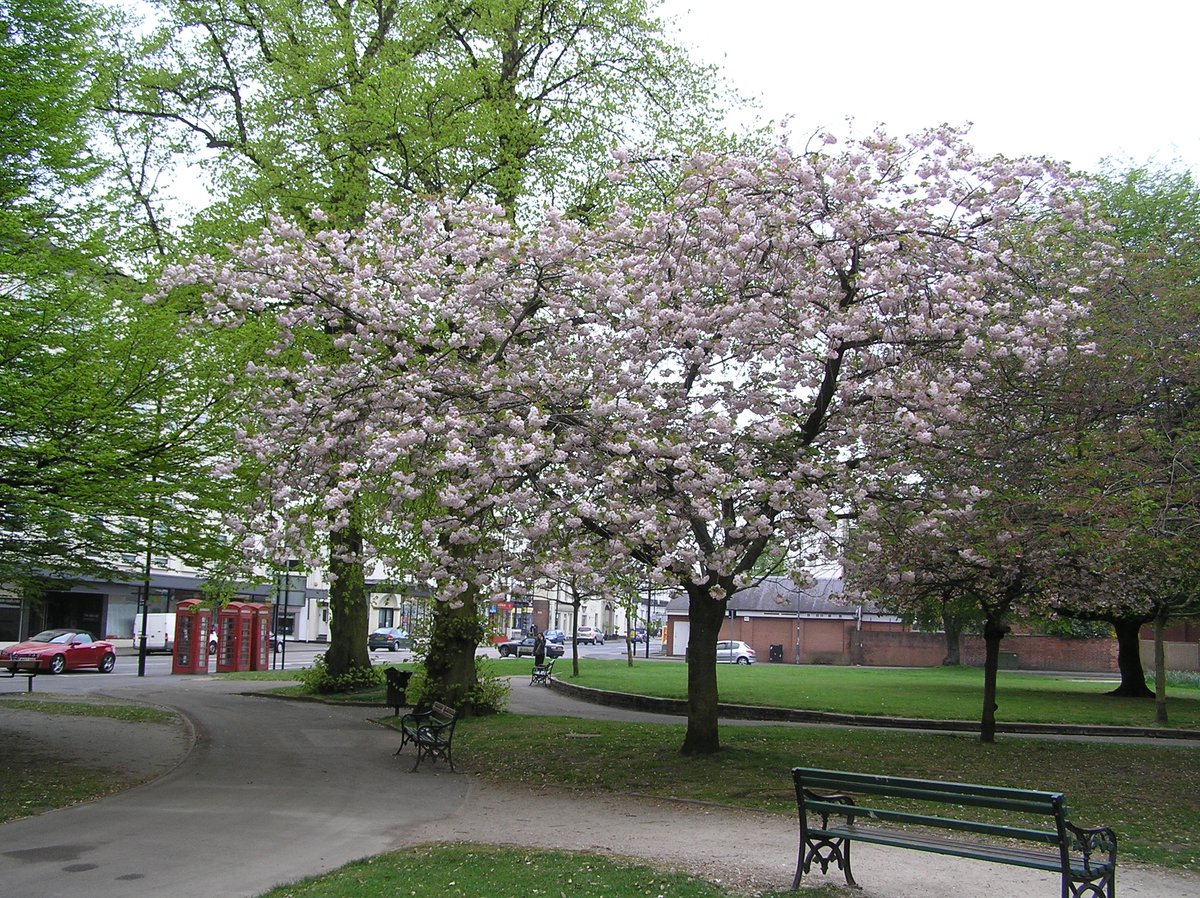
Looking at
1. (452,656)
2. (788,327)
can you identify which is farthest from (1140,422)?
(452,656)

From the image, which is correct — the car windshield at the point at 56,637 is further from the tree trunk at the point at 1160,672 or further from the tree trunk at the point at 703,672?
the tree trunk at the point at 1160,672

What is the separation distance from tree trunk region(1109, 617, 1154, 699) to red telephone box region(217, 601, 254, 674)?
Result: 1206 inches

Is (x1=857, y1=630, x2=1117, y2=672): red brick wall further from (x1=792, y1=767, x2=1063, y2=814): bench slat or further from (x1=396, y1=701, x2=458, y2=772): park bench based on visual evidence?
(x1=792, y1=767, x2=1063, y2=814): bench slat

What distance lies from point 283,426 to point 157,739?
6.75 metres

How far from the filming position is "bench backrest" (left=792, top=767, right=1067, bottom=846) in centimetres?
698

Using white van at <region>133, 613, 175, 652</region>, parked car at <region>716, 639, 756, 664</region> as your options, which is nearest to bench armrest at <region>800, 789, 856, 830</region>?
parked car at <region>716, 639, 756, 664</region>

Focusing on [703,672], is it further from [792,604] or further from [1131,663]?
[792,604]

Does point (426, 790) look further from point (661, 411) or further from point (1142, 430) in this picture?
point (1142, 430)

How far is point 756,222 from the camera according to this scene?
41.9ft

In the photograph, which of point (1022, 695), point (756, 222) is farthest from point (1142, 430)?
point (1022, 695)

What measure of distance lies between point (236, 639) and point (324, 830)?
103 ft

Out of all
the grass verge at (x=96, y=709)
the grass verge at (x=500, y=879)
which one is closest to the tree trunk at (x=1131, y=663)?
the grass verge at (x=96, y=709)

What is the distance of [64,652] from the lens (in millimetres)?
34531

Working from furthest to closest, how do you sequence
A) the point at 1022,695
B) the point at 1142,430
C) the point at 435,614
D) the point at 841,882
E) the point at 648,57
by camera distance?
1. the point at 1022,695
2. the point at 648,57
3. the point at 435,614
4. the point at 1142,430
5. the point at 841,882
